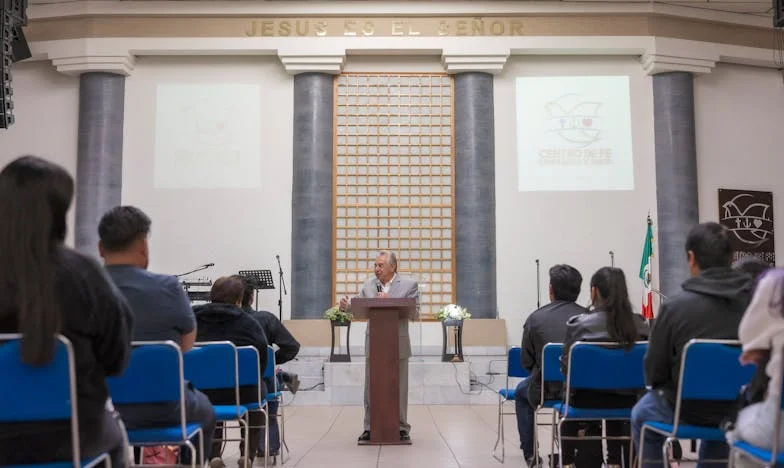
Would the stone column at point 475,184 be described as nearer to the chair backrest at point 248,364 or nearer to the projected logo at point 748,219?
the projected logo at point 748,219

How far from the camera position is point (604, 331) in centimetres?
391

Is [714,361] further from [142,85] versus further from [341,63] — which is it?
[142,85]

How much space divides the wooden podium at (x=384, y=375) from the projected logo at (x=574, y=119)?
21.0ft

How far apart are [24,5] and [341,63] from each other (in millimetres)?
4103

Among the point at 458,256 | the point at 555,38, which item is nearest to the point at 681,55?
the point at 555,38

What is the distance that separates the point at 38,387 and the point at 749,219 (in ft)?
37.1

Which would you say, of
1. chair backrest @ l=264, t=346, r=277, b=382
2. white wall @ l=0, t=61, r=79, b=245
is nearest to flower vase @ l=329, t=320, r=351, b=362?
white wall @ l=0, t=61, r=79, b=245

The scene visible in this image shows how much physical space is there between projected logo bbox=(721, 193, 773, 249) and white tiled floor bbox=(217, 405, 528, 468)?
513 centimetres

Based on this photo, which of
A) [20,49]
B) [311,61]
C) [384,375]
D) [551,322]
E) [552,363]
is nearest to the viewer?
[552,363]

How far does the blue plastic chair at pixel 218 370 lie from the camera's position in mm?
3873

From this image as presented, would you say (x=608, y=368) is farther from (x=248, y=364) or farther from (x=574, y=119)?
(x=574, y=119)

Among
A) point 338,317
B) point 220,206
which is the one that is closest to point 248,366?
point 338,317

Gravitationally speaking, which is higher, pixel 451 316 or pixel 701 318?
pixel 701 318

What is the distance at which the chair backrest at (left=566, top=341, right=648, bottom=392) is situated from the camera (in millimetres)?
3775
